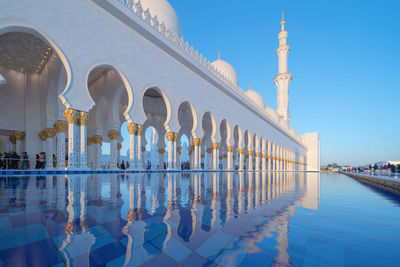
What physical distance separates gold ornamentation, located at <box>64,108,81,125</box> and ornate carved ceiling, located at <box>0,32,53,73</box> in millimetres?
3594

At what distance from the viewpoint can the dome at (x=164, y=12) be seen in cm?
1047

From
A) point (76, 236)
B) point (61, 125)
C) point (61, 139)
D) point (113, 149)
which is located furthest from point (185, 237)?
point (113, 149)

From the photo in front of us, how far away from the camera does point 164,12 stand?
10883mm

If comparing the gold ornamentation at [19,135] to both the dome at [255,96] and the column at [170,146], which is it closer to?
the column at [170,146]

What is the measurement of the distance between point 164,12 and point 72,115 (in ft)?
24.0

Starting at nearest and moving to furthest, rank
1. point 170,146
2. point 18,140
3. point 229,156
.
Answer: point 170,146, point 18,140, point 229,156

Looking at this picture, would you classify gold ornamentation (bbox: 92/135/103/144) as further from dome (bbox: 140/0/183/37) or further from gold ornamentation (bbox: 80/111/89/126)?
dome (bbox: 140/0/183/37)

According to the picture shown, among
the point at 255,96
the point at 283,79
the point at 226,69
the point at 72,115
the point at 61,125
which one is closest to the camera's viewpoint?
the point at 72,115

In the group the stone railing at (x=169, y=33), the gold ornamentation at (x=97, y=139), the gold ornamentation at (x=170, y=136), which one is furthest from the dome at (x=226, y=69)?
the gold ornamentation at (x=97, y=139)

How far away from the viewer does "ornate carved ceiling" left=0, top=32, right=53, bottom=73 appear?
7.89 m

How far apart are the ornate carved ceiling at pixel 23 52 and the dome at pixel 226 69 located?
482 inches

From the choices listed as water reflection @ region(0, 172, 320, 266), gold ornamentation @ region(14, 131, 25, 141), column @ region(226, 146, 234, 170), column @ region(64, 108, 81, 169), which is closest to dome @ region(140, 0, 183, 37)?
column @ region(64, 108, 81, 169)

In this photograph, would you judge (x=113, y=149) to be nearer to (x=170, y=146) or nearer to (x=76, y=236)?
(x=170, y=146)

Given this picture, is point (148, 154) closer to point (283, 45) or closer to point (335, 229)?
point (283, 45)
